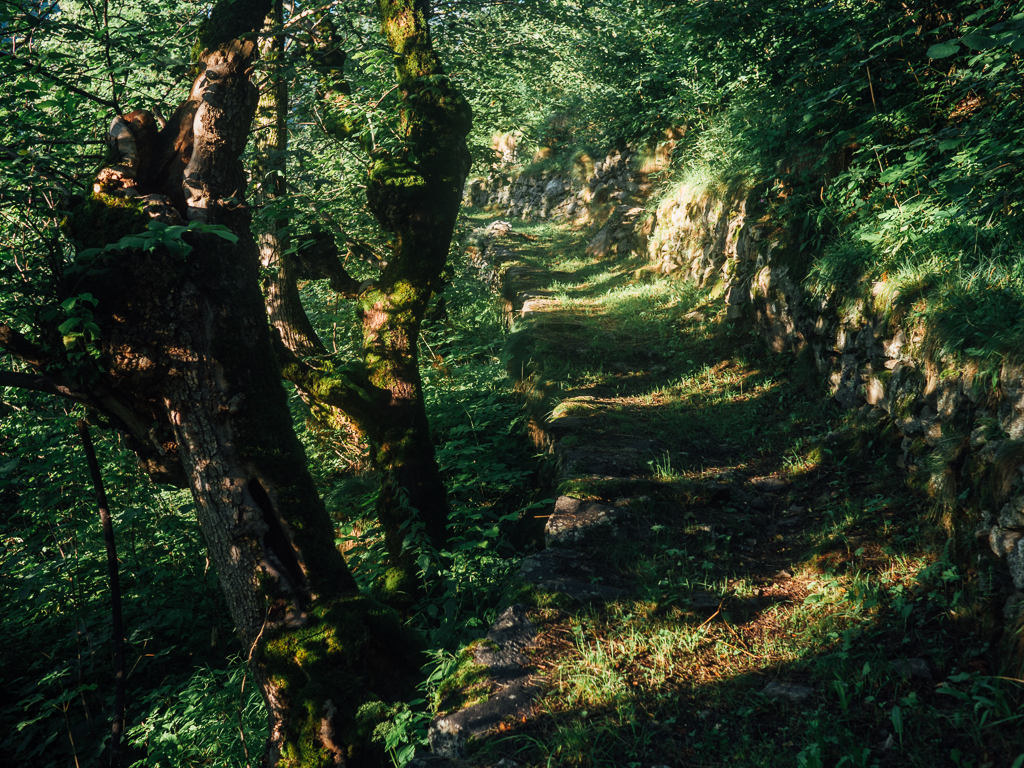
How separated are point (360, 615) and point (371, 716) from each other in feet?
1.67

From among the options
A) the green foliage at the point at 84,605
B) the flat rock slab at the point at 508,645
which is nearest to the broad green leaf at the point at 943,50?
the flat rock slab at the point at 508,645

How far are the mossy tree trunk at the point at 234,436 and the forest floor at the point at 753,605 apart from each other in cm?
89

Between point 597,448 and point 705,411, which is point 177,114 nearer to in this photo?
point 597,448

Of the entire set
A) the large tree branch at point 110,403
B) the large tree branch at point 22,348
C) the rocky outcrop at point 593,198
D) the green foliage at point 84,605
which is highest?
the rocky outcrop at point 593,198

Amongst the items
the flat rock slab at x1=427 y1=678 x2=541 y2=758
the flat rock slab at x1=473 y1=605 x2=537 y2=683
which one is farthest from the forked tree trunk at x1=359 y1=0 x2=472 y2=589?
the flat rock slab at x1=427 y1=678 x2=541 y2=758

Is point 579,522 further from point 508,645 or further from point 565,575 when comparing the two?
point 508,645

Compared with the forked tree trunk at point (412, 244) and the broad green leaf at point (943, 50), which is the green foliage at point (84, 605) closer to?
the forked tree trunk at point (412, 244)

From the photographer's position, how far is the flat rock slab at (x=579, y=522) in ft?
13.1

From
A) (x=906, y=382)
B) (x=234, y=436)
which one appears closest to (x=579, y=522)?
(x=234, y=436)

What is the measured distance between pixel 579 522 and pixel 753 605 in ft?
3.91

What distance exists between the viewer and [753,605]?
3305mm

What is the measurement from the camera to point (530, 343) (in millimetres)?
8117

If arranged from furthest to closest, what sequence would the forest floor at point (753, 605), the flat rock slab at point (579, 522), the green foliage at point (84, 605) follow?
the green foliage at point (84, 605) < the flat rock slab at point (579, 522) < the forest floor at point (753, 605)

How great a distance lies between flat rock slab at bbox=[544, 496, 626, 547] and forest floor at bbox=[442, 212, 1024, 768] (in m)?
0.01
